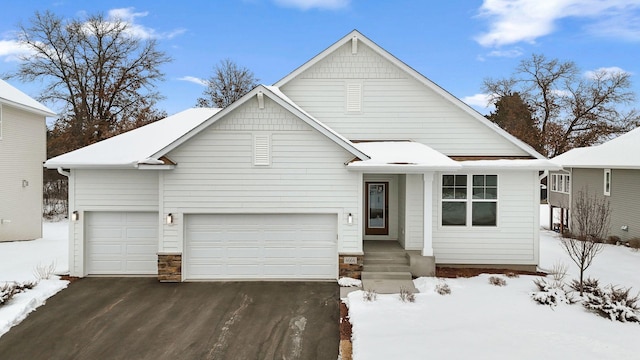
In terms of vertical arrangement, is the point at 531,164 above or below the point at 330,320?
above

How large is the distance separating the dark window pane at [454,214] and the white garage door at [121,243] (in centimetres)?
874

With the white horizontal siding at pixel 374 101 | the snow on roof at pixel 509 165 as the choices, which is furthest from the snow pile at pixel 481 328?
the white horizontal siding at pixel 374 101

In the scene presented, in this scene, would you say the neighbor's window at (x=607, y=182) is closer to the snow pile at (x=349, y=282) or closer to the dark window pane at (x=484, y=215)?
the dark window pane at (x=484, y=215)

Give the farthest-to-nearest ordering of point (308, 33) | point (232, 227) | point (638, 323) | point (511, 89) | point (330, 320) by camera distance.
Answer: point (511, 89) < point (308, 33) < point (232, 227) < point (330, 320) < point (638, 323)

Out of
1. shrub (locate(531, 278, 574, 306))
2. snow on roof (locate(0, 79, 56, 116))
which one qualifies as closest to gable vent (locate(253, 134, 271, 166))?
shrub (locate(531, 278, 574, 306))

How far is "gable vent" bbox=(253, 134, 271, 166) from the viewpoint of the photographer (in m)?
10.1

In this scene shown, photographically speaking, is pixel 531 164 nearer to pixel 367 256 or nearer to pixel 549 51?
pixel 367 256

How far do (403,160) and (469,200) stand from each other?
115 inches

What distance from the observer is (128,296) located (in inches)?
360

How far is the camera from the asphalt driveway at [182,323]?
6461mm

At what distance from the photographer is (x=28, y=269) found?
11.0m

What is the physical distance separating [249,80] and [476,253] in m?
25.0

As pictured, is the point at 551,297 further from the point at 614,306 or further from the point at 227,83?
the point at 227,83

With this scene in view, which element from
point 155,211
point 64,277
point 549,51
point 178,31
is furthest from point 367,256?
point 549,51
